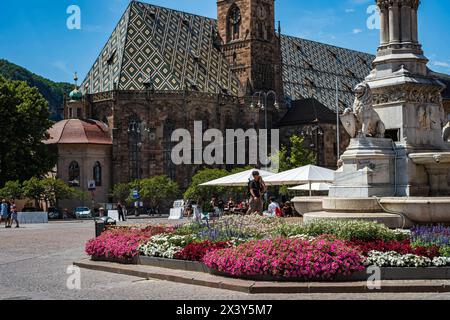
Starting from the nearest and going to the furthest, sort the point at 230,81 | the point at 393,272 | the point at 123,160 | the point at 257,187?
1. the point at 393,272
2. the point at 257,187
3. the point at 123,160
4. the point at 230,81

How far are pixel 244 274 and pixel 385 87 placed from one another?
6783 millimetres

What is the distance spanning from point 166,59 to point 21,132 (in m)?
20.2

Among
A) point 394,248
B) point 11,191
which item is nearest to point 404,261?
point 394,248

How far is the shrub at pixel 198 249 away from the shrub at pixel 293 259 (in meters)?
0.85

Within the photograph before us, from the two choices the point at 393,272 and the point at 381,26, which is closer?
the point at 393,272

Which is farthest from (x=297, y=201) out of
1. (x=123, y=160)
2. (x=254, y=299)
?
(x=123, y=160)

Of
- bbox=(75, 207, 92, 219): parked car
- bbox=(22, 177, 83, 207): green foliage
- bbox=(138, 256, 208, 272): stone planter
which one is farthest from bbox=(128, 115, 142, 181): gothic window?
bbox=(138, 256, 208, 272): stone planter

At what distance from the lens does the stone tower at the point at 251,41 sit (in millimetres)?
72750

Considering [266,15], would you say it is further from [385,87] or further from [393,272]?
[393,272]

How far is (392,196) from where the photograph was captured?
15.0m

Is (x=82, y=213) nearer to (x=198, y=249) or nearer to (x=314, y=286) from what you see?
(x=198, y=249)

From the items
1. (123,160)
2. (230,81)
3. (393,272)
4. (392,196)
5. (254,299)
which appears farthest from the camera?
(230,81)

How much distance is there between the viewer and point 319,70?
283ft

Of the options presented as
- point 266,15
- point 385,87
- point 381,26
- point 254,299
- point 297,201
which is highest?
point 266,15
